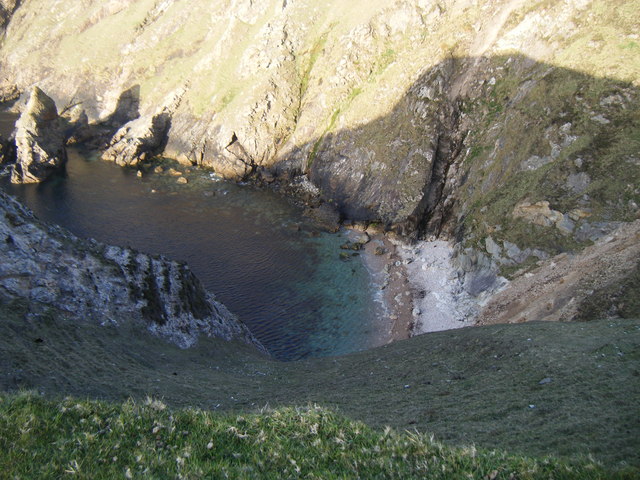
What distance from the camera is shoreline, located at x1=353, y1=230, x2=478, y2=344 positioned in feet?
151

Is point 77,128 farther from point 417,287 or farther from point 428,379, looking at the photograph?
point 428,379

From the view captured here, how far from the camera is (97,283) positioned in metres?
29.1

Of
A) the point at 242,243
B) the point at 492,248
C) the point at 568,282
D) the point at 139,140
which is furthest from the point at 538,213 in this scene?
the point at 139,140

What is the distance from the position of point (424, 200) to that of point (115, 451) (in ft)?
199

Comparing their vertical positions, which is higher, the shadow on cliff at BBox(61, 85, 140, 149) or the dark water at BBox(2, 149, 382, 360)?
the shadow on cliff at BBox(61, 85, 140, 149)

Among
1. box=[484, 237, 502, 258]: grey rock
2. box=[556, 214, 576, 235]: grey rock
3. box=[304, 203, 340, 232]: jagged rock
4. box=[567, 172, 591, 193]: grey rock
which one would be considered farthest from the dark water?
box=[567, 172, 591, 193]: grey rock

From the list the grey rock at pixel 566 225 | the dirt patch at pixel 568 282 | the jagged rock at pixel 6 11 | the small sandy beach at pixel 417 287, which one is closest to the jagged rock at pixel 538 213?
the grey rock at pixel 566 225

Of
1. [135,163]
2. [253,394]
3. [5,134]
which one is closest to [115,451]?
[253,394]

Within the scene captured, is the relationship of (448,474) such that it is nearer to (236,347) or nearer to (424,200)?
(236,347)

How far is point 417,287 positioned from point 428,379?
1275 inches

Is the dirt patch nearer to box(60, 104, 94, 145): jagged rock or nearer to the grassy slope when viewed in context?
the grassy slope

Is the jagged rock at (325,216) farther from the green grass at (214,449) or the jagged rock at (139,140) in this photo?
the green grass at (214,449)

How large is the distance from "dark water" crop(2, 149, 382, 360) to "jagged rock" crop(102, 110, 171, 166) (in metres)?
3.83

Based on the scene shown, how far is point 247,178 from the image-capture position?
85.5 meters
